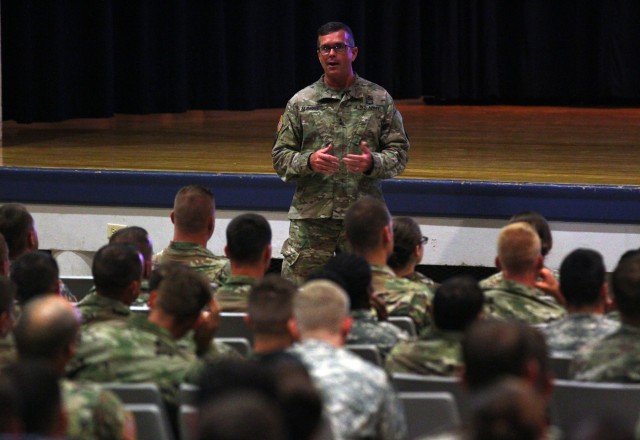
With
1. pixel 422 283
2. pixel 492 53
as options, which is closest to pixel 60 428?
pixel 422 283

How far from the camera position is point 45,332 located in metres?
2.90

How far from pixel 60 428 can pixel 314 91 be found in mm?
3310

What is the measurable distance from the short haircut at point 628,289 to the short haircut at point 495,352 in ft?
2.81

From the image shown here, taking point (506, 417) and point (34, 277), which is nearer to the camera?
point (506, 417)

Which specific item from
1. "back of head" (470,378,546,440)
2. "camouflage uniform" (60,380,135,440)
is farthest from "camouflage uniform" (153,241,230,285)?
"back of head" (470,378,546,440)

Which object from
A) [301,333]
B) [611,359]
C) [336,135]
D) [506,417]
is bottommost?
[611,359]

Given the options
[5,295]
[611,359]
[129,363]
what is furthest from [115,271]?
[611,359]

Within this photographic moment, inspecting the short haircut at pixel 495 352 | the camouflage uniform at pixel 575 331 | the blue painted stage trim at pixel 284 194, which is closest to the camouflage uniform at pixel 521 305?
the camouflage uniform at pixel 575 331

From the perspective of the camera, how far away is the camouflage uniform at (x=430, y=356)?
132 inches

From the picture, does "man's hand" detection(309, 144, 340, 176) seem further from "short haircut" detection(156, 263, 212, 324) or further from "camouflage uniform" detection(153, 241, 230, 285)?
"short haircut" detection(156, 263, 212, 324)

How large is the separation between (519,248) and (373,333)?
0.74 metres

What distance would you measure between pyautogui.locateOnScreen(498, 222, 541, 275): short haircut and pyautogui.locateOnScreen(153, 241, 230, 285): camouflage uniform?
1.26 metres

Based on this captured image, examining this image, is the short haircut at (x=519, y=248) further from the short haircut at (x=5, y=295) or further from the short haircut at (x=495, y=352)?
the short haircut at (x=5, y=295)

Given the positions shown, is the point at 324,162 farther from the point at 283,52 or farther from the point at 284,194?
the point at 283,52
